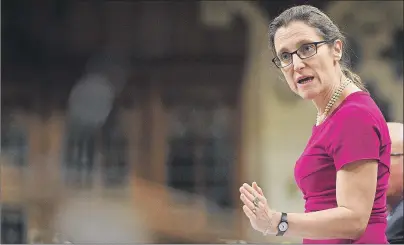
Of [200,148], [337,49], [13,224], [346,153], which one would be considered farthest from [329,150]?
[13,224]

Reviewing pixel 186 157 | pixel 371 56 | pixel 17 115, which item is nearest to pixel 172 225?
pixel 186 157

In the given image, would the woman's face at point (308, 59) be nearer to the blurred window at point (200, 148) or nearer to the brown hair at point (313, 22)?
the brown hair at point (313, 22)

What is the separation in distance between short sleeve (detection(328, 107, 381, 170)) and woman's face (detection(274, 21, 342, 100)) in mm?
53

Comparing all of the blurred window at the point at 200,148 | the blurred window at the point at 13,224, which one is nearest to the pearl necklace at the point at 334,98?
the blurred window at the point at 200,148

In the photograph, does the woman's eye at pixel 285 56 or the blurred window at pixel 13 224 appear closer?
the woman's eye at pixel 285 56

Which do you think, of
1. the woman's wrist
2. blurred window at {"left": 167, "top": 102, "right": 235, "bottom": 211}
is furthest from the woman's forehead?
blurred window at {"left": 167, "top": 102, "right": 235, "bottom": 211}

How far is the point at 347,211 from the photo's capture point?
695 millimetres

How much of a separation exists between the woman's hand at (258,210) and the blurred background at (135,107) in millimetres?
1358

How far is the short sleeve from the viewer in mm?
688

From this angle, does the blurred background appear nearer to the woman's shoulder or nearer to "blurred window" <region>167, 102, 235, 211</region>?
"blurred window" <region>167, 102, 235, 211</region>

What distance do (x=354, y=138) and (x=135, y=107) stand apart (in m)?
1.62

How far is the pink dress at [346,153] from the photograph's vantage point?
691 millimetres

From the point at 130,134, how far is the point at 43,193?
401mm

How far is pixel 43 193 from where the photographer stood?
2209mm
